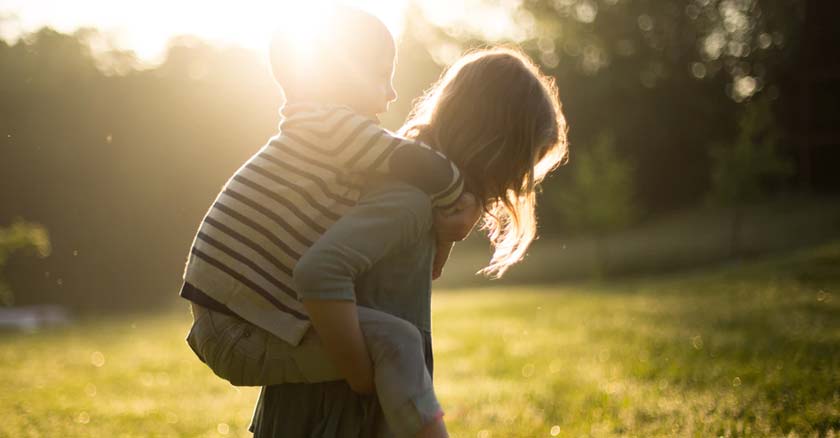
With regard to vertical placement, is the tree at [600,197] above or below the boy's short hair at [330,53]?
below

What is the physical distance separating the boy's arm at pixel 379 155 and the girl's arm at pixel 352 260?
0.05 metres

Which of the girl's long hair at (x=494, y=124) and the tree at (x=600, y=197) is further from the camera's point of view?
the tree at (x=600, y=197)

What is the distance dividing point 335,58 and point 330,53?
2cm

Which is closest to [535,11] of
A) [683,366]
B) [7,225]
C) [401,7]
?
[401,7]

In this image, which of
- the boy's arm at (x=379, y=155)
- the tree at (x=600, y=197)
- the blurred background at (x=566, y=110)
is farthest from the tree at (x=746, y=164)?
the boy's arm at (x=379, y=155)

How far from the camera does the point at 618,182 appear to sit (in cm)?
2602

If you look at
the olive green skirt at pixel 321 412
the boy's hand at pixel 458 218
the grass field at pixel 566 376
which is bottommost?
the grass field at pixel 566 376

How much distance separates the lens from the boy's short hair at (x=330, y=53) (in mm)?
2213

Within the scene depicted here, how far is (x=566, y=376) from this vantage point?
266 inches

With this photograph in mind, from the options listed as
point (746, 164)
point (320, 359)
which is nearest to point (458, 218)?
point (320, 359)

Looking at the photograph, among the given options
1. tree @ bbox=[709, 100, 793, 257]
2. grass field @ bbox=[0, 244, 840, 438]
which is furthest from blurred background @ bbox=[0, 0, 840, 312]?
grass field @ bbox=[0, 244, 840, 438]

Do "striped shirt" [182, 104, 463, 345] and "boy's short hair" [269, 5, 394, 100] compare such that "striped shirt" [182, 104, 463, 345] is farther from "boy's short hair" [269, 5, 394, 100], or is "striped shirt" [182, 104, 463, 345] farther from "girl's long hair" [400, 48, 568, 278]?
"girl's long hair" [400, 48, 568, 278]

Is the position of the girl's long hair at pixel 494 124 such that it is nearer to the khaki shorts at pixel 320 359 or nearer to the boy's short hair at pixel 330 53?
the boy's short hair at pixel 330 53

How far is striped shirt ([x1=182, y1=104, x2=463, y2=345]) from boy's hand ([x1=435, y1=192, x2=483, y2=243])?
8 centimetres
